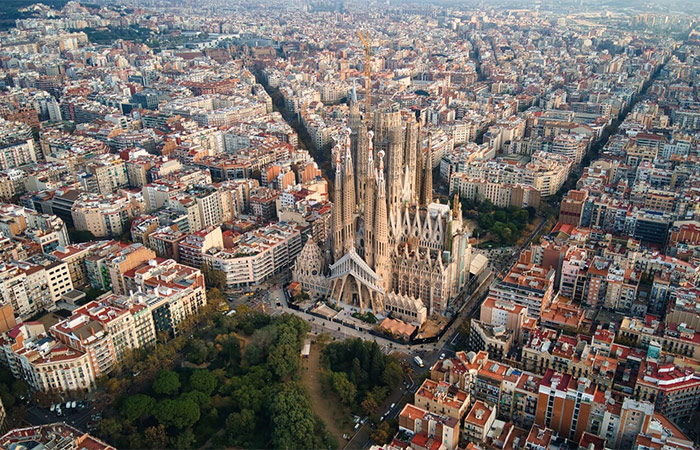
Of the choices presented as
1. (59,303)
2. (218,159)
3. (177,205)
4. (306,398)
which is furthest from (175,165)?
(306,398)

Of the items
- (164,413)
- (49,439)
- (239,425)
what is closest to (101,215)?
(164,413)

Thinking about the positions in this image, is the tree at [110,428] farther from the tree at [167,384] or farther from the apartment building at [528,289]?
the apartment building at [528,289]

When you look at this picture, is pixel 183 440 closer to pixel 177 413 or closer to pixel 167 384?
pixel 177 413

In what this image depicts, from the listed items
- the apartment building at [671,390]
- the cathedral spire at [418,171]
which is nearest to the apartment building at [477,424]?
the apartment building at [671,390]

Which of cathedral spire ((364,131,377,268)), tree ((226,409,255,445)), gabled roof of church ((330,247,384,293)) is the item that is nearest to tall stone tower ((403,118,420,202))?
cathedral spire ((364,131,377,268))

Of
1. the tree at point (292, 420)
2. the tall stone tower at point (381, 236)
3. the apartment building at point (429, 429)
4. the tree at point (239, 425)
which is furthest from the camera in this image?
the tall stone tower at point (381, 236)

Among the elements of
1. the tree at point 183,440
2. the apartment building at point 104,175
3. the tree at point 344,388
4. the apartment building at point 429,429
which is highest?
the apartment building at point 104,175

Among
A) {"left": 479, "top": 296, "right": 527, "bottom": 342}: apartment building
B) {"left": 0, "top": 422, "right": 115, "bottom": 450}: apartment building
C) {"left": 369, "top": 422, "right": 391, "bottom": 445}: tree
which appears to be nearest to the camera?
{"left": 0, "top": 422, "right": 115, "bottom": 450}: apartment building

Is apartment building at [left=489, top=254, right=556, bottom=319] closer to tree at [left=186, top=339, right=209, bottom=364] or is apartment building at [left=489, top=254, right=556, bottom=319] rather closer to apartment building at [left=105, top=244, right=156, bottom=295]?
tree at [left=186, top=339, right=209, bottom=364]
